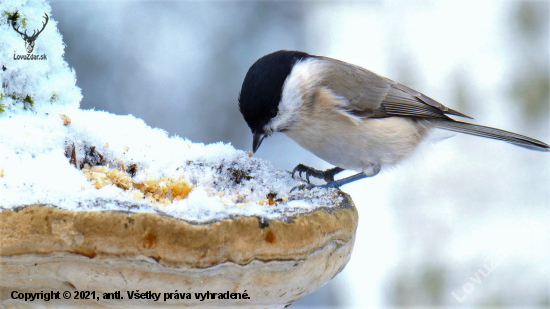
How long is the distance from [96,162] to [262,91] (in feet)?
2.68

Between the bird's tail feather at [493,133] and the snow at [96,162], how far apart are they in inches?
60.4

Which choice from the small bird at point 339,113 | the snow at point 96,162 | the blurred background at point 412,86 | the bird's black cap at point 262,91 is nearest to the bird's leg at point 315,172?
the small bird at point 339,113

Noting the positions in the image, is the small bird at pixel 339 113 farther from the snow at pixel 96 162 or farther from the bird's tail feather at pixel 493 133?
the snow at pixel 96 162

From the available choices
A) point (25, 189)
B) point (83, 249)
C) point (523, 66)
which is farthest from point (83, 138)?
point (523, 66)

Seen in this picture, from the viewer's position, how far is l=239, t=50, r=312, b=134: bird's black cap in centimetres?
191

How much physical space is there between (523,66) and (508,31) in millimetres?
320

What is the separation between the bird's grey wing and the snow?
3.35ft


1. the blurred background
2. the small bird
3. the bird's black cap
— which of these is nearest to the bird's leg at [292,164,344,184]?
the small bird

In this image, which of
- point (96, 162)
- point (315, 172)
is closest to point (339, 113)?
point (315, 172)

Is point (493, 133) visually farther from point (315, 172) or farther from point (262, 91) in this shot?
point (262, 91)

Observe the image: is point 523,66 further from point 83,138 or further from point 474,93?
point 83,138

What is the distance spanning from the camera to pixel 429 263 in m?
3.34

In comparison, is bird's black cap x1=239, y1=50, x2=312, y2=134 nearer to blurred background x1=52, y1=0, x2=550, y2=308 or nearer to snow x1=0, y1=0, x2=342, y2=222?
snow x1=0, y1=0, x2=342, y2=222

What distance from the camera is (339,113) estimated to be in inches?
87.8
